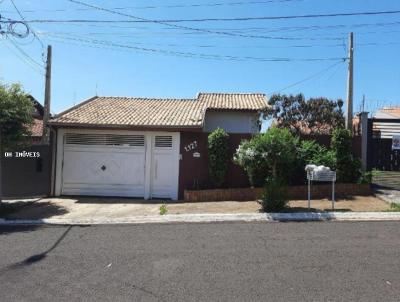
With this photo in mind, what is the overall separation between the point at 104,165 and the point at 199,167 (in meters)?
3.39

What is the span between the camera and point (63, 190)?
17.3 m

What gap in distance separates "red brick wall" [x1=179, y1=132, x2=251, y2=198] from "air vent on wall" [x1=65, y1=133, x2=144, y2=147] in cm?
163

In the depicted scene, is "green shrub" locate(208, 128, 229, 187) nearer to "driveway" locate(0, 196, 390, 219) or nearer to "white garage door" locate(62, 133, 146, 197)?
"driveway" locate(0, 196, 390, 219)

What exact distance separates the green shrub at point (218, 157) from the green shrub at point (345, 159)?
3.46m

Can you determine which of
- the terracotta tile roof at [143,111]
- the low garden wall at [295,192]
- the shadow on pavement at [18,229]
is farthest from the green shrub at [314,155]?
the shadow on pavement at [18,229]

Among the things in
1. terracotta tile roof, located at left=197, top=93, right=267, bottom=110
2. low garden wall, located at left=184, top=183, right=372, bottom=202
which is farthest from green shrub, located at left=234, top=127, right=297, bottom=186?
terracotta tile roof, located at left=197, top=93, right=267, bottom=110

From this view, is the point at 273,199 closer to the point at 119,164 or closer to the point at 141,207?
the point at 141,207

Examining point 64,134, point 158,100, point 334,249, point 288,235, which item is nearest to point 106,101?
point 158,100

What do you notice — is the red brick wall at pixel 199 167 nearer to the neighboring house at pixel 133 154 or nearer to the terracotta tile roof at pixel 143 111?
the neighboring house at pixel 133 154

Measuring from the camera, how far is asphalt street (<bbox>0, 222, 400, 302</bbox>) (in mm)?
6047

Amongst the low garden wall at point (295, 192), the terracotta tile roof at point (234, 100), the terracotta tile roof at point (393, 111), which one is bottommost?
the low garden wall at point (295, 192)

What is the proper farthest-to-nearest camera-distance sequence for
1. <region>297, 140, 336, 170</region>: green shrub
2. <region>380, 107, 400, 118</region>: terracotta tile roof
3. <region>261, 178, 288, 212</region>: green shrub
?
1. <region>380, 107, 400, 118</region>: terracotta tile roof
2. <region>297, 140, 336, 170</region>: green shrub
3. <region>261, 178, 288, 212</region>: green shrub

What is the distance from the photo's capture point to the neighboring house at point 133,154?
1645 centimetres

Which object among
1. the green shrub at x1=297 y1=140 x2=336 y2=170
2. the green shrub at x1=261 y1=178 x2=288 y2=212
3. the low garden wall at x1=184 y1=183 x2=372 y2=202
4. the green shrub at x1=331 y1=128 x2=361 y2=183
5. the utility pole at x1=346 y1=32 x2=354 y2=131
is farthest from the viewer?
the utility pole at x1=346 y1=32 x2=354 y2=131
